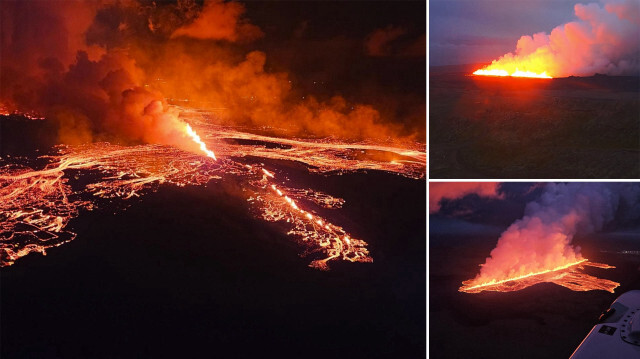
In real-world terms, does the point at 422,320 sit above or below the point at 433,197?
below

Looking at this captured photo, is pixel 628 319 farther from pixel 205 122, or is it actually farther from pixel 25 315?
pixel 25 315

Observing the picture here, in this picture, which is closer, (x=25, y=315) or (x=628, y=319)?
(x=628, y=319)

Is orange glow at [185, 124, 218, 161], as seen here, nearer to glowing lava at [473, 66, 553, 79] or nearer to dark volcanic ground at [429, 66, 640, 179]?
dark volcanic ground at [429, 66, 640, 179]

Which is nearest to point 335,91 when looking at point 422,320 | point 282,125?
point 282,125

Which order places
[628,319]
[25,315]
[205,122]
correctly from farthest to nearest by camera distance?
[205,122] < [25,315] < [628,319]

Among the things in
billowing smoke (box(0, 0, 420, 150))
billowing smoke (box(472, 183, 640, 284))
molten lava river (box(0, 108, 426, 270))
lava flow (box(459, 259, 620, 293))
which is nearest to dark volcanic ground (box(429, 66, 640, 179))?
billowing smoke (box(472, 183, 640, 284))

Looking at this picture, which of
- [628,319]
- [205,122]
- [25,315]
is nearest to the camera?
[628,319]
